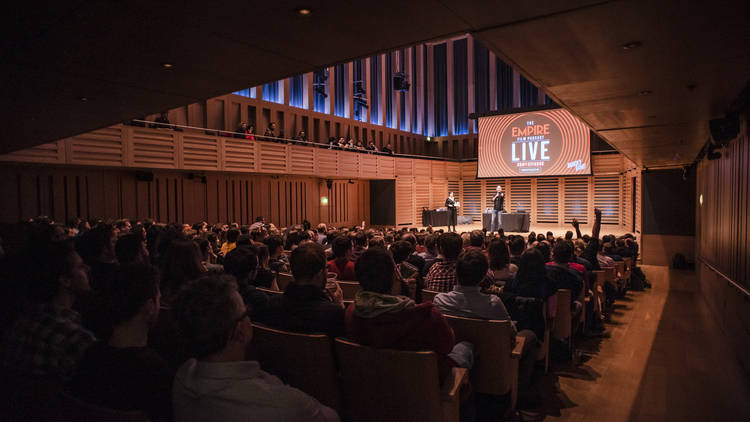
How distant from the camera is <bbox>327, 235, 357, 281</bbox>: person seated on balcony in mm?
4027

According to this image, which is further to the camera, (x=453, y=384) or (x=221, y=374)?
Answer: (x=453, y=384)

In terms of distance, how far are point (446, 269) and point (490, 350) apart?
0.97 m

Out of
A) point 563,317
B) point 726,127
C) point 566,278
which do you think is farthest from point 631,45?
point 726,127

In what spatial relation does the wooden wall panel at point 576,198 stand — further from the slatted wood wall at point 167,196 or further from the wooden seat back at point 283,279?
the wooden seat back at point 283,279

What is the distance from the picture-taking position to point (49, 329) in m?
1.74

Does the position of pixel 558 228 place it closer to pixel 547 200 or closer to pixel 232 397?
pixel 547 200

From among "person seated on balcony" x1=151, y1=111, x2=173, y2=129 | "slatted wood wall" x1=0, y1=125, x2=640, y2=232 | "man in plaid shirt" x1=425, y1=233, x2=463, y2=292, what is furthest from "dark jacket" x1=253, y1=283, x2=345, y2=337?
"person seated on balcony" x1=151, y1=111, x2=173, y2=129

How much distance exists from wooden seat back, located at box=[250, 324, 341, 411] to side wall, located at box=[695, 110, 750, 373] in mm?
4260

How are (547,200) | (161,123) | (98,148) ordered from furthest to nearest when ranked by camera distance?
(547,200), (161,123), (98,148)

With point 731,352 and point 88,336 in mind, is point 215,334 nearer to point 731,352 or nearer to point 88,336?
point 88,336

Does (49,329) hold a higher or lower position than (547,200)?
lower

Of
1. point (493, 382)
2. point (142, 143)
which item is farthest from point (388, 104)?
point (493, 382)

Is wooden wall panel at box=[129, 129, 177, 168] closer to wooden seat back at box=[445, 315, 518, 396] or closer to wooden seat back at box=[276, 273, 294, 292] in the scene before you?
wooden seat back at box=[276, 273, 294, 292]

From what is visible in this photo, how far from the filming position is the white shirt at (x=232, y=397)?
1204mm
